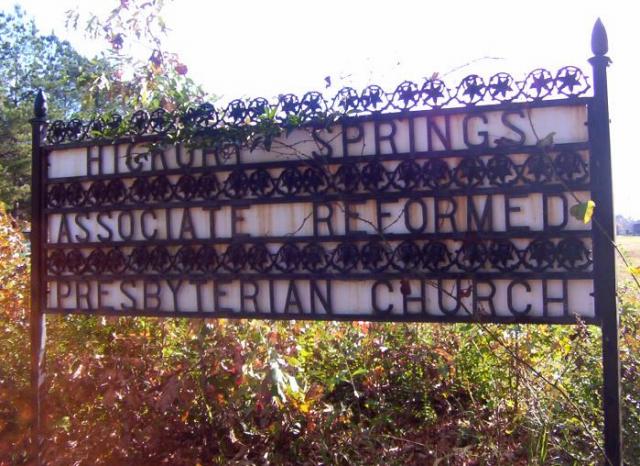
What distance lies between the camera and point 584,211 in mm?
2133

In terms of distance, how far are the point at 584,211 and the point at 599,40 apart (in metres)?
0.74

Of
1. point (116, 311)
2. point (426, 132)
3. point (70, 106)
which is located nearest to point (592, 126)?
point (426, 132)

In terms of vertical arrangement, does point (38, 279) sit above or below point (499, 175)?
below

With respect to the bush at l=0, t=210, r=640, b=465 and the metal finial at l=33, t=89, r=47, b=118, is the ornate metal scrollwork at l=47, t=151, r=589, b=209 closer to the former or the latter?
the metal finial at l=33, t=89, r=47, b=118

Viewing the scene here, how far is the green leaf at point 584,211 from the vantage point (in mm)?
2135

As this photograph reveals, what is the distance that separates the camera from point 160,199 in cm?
296

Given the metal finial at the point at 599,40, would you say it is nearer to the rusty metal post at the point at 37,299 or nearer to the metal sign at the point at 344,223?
the metal sign at the point at 344,223

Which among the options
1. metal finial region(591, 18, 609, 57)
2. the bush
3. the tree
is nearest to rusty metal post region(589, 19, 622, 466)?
metal finial region(591, 18, 609, 57)

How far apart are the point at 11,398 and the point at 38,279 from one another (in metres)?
0.85

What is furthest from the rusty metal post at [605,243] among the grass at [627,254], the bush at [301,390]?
the grass at [627,254]

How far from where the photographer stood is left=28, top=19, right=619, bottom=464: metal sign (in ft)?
7.75

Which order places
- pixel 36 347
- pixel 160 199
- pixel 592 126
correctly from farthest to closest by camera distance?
pixel 36 347 < pixel 160 199 < pixel 592 126

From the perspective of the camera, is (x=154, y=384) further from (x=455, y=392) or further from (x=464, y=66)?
(x=464, y=66)

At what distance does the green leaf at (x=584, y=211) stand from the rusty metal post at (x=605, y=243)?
16 centimetres
